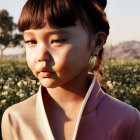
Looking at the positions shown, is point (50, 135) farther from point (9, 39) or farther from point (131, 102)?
point (9, 39)

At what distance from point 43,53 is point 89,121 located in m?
0.68

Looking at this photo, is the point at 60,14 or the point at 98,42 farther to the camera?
the point at 98,42

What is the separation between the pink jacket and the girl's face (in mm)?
312

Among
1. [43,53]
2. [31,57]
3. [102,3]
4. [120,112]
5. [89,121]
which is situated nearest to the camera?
[43,53]

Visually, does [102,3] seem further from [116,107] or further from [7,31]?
[7,31]

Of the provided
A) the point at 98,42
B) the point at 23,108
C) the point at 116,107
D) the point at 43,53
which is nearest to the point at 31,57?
the point at 43,53

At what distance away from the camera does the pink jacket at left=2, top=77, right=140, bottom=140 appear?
2.62 metres

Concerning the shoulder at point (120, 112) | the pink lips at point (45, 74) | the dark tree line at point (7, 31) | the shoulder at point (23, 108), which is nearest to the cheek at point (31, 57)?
the pink lips at point (45, 74)

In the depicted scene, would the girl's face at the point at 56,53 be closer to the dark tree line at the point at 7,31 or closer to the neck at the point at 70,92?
the neck at the point at 70,92

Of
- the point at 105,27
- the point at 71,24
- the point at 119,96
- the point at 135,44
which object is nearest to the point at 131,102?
the point at 119,96

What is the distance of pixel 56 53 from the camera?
95.3 inches

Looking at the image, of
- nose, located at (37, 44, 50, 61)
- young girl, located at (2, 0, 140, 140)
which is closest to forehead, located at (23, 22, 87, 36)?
young girl, located at (2, 0, 140, 140)

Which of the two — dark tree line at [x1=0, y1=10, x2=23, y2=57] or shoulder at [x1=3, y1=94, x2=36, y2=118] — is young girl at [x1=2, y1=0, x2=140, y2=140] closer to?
shoulder at [x1=3, y1=94, x2=36, y2=118]

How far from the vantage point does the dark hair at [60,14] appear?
2.45 metres
